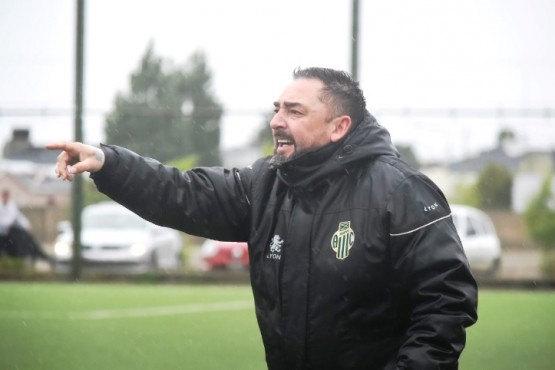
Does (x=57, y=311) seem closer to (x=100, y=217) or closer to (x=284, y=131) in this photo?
(x=100, y=217)

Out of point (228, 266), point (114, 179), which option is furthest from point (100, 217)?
point (114, 179)

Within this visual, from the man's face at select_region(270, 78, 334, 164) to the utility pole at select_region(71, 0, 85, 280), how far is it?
12871mm

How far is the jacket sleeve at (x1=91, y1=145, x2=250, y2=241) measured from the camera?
165 inches

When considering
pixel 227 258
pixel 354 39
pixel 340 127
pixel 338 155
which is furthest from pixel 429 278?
pixel 227 258

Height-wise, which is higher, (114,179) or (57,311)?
(114,179)

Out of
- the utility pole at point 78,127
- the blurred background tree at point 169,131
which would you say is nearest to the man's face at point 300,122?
the blurred background tree at point 169,131

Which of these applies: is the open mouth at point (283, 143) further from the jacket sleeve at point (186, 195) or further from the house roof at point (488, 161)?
the house roof at point (488, 161)

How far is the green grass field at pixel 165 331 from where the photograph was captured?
8.34 meters

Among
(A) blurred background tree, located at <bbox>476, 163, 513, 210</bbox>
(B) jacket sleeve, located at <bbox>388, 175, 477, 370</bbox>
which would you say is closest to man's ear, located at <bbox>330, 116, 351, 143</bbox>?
(B) jacket sleeve, located at <bbox>388, 175, 477, 370</bbox>

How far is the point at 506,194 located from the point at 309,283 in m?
14.5

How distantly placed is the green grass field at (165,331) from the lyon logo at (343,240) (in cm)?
437

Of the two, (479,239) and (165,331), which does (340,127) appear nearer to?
(165,331)

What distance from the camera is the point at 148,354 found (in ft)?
28.3

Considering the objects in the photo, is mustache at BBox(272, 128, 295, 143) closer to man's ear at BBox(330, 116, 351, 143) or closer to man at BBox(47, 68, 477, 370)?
man at BBox(47, 68, 477, 370)
